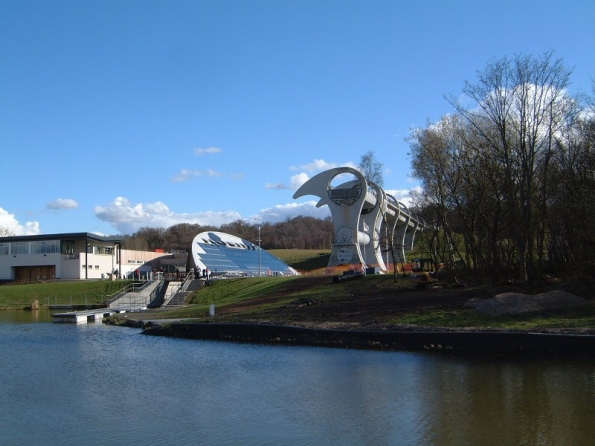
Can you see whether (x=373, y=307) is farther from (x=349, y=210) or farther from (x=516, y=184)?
(x=349, y=210)

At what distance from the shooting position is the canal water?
11531mm

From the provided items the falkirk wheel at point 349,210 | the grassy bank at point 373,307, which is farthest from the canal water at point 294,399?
the falkirk wheel at point 349,210

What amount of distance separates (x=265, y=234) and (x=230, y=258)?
9157cm

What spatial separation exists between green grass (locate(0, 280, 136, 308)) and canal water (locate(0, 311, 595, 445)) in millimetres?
38748

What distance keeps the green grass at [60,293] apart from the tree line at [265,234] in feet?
264

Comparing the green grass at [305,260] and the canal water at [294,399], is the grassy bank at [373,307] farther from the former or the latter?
the green grass at [305,260]

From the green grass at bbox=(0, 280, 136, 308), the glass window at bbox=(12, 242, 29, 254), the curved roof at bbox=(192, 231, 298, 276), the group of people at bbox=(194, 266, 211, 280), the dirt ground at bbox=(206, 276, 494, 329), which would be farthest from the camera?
the glass window at bbox=(12, 242, 29, 254)

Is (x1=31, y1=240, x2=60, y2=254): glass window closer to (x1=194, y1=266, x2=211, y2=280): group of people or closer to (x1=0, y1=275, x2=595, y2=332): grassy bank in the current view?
(x1=0, y1=275, x2=595, y2=332): grassy bank

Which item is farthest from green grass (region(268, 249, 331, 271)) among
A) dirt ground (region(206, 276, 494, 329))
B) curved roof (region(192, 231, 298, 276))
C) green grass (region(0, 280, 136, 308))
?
dirt ground (region(206, 276, 494, 329))

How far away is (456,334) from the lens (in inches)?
830

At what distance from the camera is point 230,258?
7669cm

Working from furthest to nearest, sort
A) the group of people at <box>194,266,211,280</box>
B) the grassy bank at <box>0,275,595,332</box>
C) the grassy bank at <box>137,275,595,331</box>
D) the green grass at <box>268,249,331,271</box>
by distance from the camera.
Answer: the green grass at <box>268,249,331,271</box> < the group of people at <box>194,266,211,280</box> < the grassy bank at <box>0,275,595,332</box> < the grassy bank at <box>137,275,595,331</box>

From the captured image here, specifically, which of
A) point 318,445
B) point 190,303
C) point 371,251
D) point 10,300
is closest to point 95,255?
point 10,300

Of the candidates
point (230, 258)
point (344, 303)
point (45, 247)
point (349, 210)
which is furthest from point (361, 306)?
point (45, 247)
